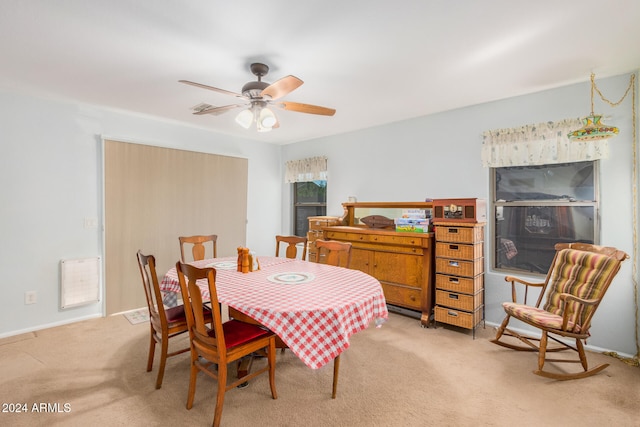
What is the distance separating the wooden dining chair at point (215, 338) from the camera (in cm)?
171

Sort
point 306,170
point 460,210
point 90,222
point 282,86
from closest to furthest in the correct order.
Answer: point 282,86, point 460,210, point 90,222, point 306,170

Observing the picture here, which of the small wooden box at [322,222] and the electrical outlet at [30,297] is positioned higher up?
the small wooden box at [322,222]

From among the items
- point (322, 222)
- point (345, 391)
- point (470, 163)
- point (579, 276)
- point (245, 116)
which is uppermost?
point (245, 116)

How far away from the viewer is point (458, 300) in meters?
3.12

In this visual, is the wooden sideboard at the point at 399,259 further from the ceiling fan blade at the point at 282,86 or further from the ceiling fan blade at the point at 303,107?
the ceiling fan blade at the point at 282,86

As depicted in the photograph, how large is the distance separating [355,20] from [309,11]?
0.29m

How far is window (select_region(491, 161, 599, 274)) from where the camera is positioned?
295cm

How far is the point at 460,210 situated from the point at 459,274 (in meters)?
0.64

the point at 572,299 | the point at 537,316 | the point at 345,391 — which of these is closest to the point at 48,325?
the point at 345,391

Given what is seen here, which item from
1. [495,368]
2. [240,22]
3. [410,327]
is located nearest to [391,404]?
[495,368]

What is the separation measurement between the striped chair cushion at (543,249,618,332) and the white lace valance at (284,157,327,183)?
3.22 meters

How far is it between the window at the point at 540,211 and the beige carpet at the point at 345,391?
1.04 meters

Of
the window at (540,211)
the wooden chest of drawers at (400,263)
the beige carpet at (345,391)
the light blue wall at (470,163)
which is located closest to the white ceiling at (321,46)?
the light blue wall at (470,163)

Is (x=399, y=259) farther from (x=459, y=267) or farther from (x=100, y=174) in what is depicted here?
(x=100, y=174)
